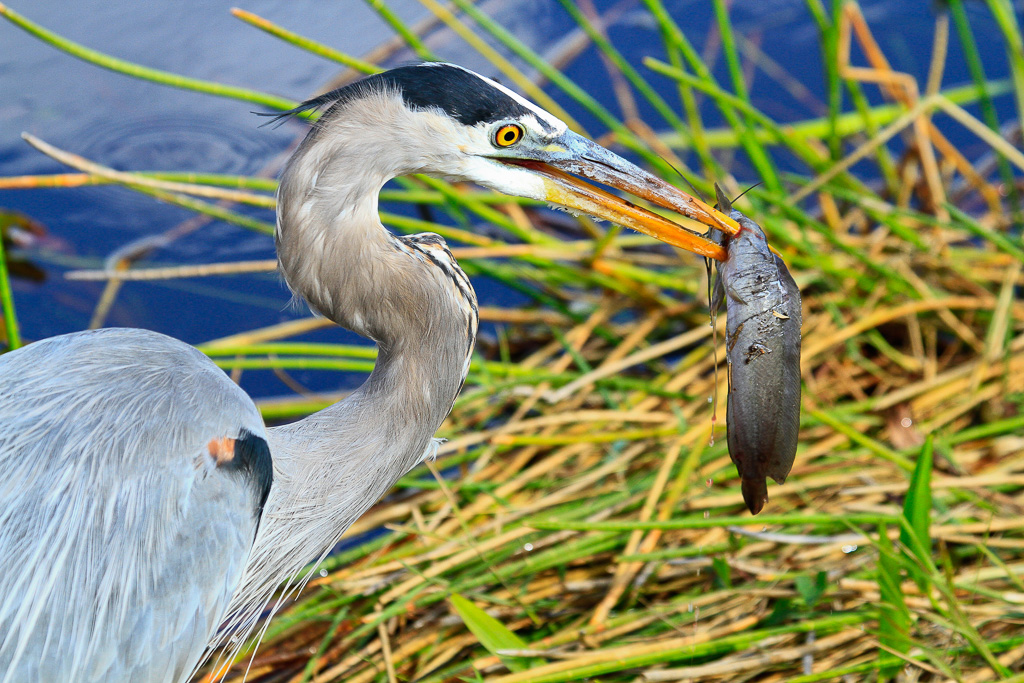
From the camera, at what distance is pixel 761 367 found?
1443 millimetres

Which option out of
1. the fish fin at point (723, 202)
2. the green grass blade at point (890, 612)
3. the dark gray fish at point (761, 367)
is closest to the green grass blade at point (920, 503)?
the green grass blade at point (890, 612)

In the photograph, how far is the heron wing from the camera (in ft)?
4.46

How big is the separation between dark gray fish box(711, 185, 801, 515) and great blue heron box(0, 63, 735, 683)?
119 mm

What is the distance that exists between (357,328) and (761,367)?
67 cm

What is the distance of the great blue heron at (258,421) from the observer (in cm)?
137

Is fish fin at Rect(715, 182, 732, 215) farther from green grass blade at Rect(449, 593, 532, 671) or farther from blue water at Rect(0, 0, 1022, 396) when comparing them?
blue water at Rect(0, 0, 1022, 396)

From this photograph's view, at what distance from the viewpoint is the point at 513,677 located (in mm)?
1709

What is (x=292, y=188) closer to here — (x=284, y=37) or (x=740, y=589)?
(x=284, y=37)

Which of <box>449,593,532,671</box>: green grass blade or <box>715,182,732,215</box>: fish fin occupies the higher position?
<box>715,182,732,215</box>: fish fin

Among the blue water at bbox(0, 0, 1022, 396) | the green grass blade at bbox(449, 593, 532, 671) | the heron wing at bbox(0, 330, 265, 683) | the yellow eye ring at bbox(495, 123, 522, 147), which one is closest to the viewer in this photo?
the heron wing at bbox(0, 330, 265, 683)

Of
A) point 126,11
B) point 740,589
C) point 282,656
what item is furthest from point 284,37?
point 126,11

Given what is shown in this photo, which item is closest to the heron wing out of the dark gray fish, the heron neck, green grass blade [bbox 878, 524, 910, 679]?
the heron neck

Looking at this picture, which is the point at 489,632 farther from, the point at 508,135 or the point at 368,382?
the point at 508,135

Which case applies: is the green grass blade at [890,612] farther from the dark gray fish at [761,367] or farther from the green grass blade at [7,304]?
the green grass blade at [7,304]
